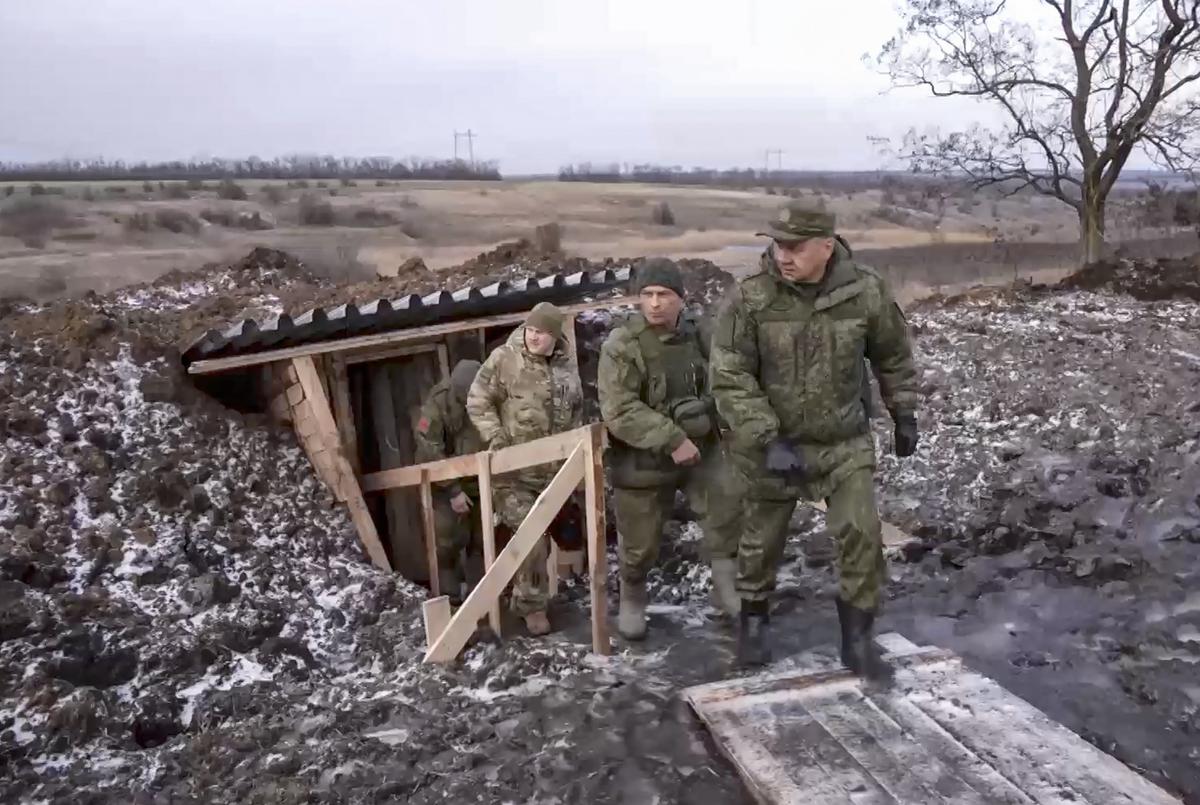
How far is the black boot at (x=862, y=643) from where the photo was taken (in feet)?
14.3

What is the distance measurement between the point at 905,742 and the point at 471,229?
11859mm

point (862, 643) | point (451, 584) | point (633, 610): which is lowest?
point (451, 584)

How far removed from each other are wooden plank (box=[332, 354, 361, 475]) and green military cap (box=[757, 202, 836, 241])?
4162 millimetres

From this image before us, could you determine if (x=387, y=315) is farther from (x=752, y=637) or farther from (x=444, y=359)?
(x=752, y=637)

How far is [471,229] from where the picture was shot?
48.2 feet

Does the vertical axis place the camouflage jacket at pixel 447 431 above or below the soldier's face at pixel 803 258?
below

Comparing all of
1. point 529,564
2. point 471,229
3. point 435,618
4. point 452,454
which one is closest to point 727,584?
point 529,564

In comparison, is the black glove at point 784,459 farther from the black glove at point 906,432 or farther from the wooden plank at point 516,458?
the wooden plank at point 516,458

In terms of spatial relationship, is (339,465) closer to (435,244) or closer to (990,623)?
(990,623)

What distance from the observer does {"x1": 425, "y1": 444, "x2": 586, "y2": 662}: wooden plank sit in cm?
486

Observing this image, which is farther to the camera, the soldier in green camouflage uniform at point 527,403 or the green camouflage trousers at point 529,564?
the green camouflage trousers at point 529,564

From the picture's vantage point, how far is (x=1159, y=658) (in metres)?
4.99

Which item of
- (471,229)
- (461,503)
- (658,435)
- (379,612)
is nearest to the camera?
(658,435)

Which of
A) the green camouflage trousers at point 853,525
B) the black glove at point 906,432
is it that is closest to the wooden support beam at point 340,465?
the green camouflage trousers at point 853,525
